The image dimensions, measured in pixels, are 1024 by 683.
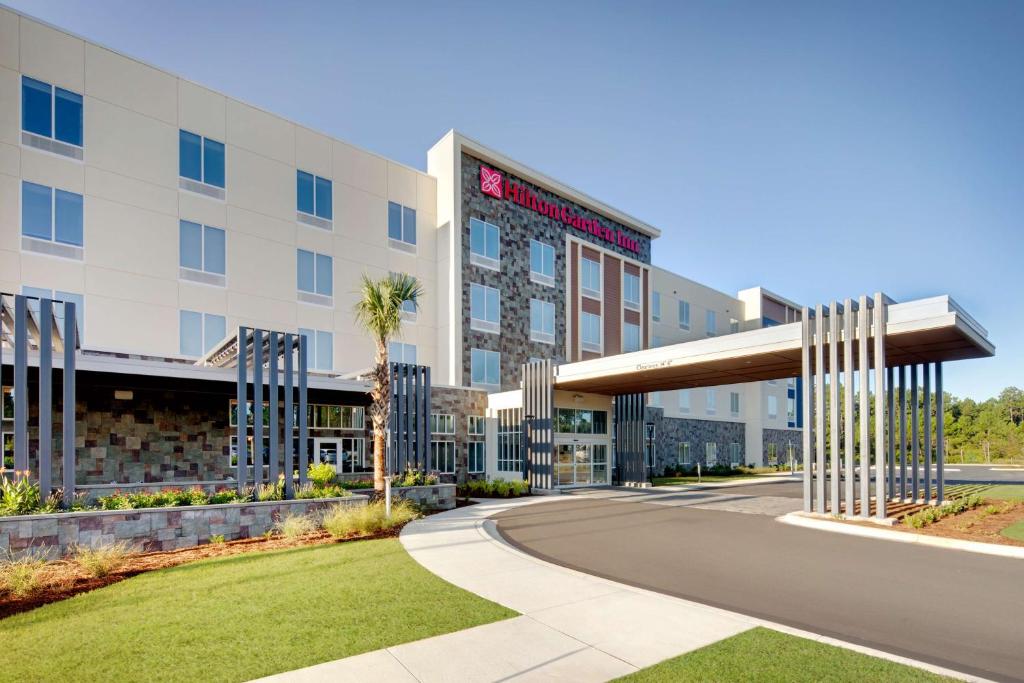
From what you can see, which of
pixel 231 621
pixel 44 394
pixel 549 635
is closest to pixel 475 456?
pixel 44 394

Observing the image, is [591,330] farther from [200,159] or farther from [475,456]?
[200,159]

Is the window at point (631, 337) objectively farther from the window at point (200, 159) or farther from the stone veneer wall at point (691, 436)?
the window at point (200, 159)

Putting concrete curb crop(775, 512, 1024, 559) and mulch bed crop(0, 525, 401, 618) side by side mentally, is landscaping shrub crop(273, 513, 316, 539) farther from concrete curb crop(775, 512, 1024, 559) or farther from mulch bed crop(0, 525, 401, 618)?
concrete curb crop(775, 512, 1024, 559)

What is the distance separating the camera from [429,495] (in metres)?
18.7

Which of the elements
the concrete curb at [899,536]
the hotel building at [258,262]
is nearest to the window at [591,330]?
the hotel building at [258,262]

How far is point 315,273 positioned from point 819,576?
22.9 metres

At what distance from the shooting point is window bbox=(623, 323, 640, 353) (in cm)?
3897

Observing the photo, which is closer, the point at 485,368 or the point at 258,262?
the point at 258,262

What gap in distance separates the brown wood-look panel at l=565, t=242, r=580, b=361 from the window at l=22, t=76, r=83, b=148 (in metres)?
24.7

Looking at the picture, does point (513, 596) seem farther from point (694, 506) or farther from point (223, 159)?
point (223, 159)

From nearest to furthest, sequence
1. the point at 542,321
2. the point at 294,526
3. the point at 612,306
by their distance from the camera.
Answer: the point at 294,526 → the point at 542,321 → the point at 612,306

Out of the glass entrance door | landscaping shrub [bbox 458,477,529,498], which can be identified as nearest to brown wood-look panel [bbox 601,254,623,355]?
the glass entrance door

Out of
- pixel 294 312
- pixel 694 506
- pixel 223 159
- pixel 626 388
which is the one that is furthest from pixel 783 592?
pixel 223 159

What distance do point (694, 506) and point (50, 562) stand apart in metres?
18.5
